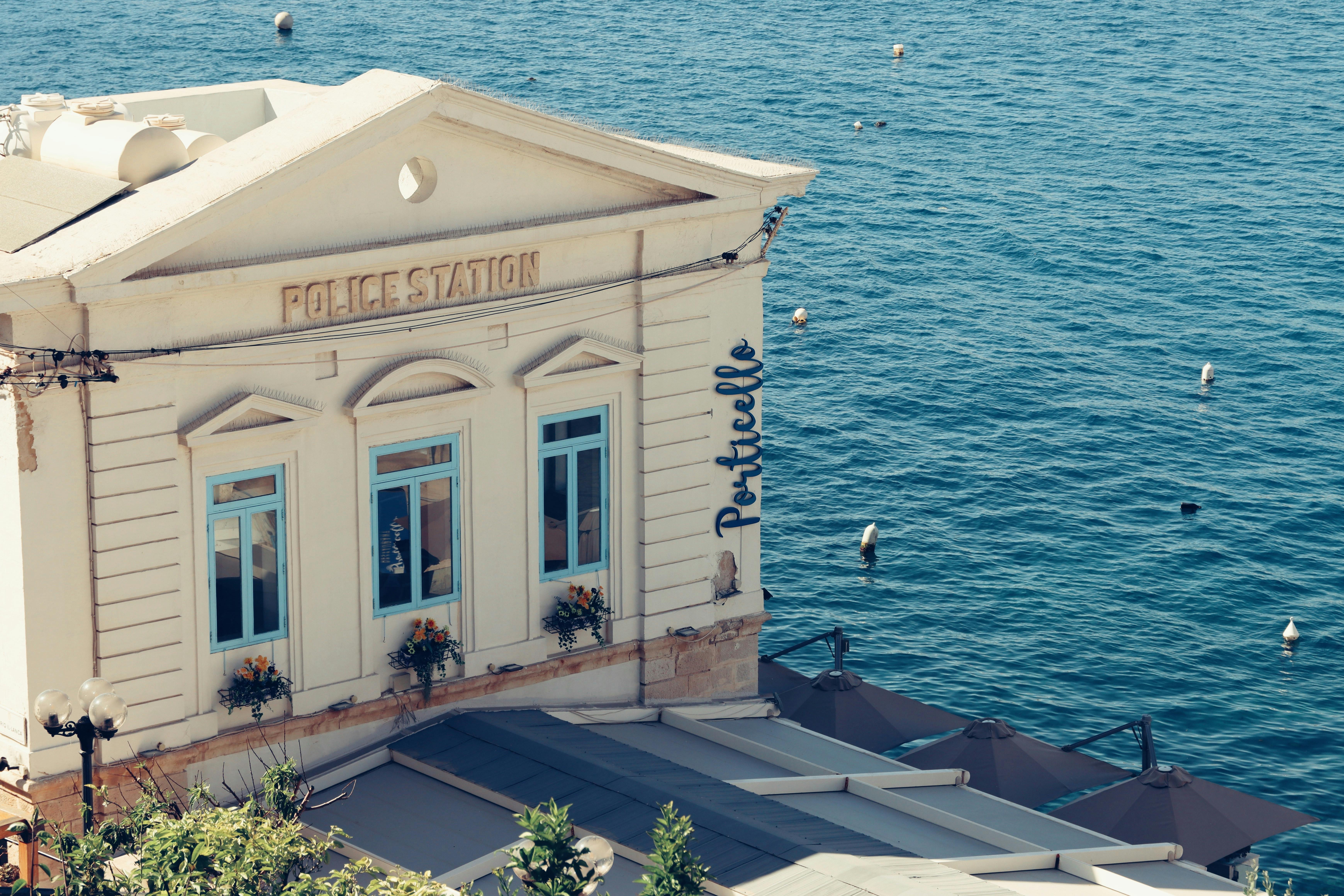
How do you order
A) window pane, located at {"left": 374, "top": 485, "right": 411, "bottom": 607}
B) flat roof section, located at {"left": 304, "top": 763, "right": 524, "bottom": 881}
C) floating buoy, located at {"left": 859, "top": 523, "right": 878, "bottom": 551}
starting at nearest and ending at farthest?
flat roof section, located at {"left": 304, "top": 763, "right": 524, "bottom": 881}, window pane, located at {"left": 374, "top": 485, "right": 411, "bottom": 607}, floating buoy, located at {"left": 859, "top": 523, "right": 878, "bottom": 551}

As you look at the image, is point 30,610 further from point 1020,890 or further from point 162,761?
point 1020,890

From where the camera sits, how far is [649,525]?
96.5ft

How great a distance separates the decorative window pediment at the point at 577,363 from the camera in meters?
27.3

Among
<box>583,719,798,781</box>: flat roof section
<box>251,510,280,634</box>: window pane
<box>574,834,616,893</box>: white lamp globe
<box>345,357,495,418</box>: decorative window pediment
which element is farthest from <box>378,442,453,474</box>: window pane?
<box>574,834,616,893</box>: white lamp globe

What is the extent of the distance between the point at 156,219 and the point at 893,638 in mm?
27648

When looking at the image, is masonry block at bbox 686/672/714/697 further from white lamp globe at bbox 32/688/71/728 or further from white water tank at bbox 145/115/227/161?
white lamp globe at bbox 32/688/71/728

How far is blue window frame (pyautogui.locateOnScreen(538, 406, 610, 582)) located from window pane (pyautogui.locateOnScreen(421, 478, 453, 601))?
1.66m

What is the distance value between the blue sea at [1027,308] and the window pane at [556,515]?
17.3 metres

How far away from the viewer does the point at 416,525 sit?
26.7m

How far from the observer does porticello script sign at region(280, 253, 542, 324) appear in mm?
24812

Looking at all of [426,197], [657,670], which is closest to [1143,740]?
[657,670]

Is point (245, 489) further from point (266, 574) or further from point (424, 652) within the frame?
point (424, 652)

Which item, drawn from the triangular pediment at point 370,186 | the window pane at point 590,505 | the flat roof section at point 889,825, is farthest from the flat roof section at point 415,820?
the triangular pediment at point 370,186

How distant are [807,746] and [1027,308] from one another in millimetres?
41559
